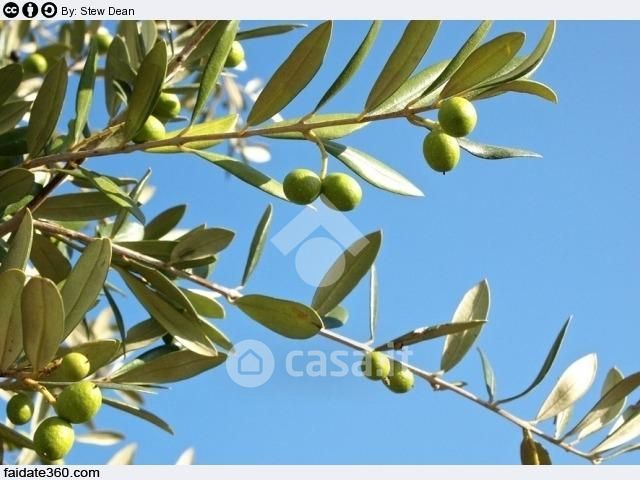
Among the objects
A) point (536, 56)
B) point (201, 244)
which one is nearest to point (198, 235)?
point (201, 244)

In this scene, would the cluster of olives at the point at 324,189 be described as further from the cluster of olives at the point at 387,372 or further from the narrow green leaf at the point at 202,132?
the cluster of olives at the point at 387,372

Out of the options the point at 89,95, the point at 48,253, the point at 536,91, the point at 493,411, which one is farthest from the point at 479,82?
the point at 48,253

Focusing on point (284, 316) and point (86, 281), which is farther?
point (284, 316)

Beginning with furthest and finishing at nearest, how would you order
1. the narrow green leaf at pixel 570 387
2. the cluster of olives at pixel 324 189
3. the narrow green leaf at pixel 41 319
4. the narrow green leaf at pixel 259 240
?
the narrow green leaf at pixel 259 240 < the narrow green leaf at pixel 570 387 < the cluster of olives at pixel 324 189 < the narrow green leaf at pixel 41 319

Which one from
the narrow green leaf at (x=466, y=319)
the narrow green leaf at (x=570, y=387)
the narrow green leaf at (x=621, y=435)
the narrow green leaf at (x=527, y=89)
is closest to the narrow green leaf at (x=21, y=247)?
the narrow green leaf at (x=527, y=89)

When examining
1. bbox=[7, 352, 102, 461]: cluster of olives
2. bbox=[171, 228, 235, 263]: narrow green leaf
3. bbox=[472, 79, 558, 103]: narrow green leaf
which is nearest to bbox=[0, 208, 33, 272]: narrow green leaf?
bbox=[7, 352, 102, 461]: cluster of olives

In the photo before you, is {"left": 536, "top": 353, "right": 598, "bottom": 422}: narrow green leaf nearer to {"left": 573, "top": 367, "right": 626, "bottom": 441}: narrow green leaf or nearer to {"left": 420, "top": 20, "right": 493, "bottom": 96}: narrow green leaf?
{"left": 573, "top": 367, "right": 626, "bottom": 441}: narrow green leaf

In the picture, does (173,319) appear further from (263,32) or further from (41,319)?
(263,32)
